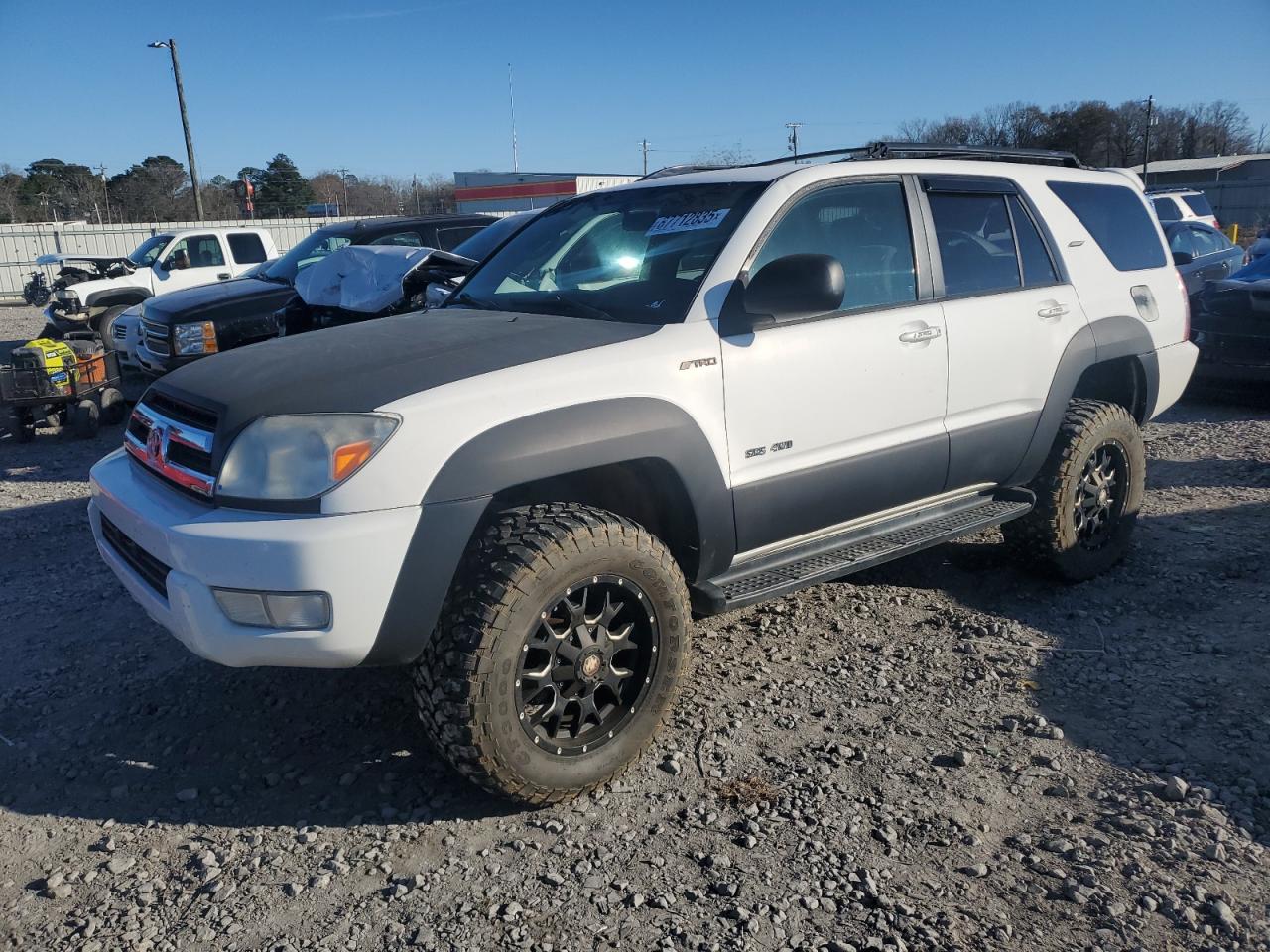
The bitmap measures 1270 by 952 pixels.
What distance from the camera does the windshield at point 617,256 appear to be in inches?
138

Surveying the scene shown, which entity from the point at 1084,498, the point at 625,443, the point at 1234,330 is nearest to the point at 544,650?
the point at 625,443

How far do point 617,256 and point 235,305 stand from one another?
238 inches

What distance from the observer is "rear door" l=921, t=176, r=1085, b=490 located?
159 inches

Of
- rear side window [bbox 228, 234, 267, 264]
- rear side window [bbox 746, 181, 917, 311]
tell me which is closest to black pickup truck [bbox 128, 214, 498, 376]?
rear side window [bbox 228, 234, 267, 264]

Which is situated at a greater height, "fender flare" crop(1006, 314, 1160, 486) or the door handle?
the door handle

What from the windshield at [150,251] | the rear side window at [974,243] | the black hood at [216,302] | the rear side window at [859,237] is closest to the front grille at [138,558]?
the rear side window at [859,237]

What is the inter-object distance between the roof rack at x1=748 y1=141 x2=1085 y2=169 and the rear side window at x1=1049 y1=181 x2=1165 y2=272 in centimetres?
22

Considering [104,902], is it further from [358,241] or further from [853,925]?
[358,241]

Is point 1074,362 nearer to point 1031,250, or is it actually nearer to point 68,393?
point 1031,250

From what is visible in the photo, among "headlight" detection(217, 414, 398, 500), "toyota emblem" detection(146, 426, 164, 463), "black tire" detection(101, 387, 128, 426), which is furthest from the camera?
"black tire" detection(101, 387, 128, 426)

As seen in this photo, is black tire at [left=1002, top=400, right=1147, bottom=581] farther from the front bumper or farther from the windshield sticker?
the front bumper

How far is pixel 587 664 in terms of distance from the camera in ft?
9.95

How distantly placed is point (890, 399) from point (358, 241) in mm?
7266

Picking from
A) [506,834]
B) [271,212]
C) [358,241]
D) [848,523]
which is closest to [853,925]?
[506,834]
